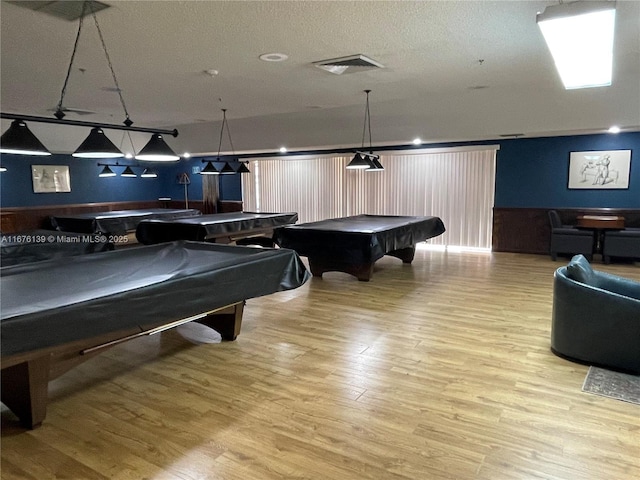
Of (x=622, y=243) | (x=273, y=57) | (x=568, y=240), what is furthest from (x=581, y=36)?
(x=568, y=240)

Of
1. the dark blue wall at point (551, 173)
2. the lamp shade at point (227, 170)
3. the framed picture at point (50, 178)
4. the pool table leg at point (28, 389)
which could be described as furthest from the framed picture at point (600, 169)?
the framed picture at point (50, 178)

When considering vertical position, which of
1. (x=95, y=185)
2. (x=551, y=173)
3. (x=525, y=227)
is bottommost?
(x=525, y=227)

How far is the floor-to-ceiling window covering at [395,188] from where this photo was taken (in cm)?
873

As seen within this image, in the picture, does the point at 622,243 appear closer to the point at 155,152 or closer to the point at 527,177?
the point at 527,177

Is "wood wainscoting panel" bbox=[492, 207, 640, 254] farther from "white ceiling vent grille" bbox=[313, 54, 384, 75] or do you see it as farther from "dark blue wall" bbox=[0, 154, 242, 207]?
"dark blue wall" bbox=[0, 154, 242, 207]

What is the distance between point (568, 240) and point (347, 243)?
425 centimetres

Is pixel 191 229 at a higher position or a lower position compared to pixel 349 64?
lower

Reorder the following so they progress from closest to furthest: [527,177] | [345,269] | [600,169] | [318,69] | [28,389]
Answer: [28,389] → [318,69] → [345,269] → [600,169] → [527,177]

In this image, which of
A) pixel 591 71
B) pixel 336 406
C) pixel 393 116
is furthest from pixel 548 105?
pixel 336 406

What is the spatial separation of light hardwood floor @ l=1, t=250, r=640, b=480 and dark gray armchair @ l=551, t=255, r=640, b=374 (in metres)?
0.17

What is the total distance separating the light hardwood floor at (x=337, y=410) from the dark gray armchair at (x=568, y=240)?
3.64m

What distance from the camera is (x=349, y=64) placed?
3.94 metres

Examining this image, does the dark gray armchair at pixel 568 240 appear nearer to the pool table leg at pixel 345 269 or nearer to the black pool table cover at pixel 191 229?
the pool table leg at pixel 345 269

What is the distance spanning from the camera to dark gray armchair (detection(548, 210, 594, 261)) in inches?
284
